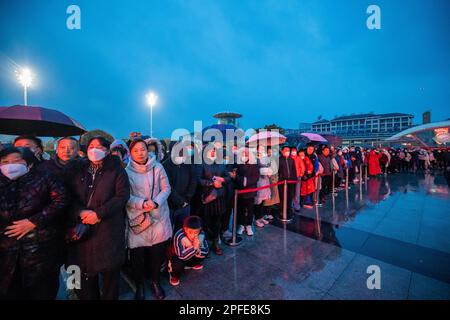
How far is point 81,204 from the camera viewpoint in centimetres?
212

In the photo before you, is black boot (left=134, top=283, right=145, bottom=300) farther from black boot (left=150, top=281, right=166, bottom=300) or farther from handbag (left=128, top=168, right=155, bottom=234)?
handbag (left=128, top=168, right=155, bottom=234)

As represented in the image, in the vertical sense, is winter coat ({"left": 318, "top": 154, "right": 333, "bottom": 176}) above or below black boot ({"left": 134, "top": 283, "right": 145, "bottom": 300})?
above

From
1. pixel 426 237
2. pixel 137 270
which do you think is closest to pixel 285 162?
pixel 426 237

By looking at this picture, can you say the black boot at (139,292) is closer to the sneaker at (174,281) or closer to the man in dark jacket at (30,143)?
the sneaker at (174,281)

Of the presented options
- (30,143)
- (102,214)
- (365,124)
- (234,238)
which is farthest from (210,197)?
(365,124)

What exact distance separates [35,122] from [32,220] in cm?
322

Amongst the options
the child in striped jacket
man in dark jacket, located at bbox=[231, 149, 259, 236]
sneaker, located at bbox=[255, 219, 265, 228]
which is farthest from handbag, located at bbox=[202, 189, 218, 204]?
sneaker, located at bbox=[255, 219, 265, 228]

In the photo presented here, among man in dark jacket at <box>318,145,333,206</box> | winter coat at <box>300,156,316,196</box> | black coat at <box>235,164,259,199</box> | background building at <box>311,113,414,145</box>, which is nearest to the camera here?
black coat at <box>235,164,259,199</box>

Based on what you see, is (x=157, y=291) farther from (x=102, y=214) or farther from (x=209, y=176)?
(x=209, y=176)

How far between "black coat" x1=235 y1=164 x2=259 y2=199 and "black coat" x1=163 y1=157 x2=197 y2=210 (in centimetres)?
133

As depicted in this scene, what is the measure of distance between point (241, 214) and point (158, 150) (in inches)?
92.6

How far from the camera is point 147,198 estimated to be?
8.21 feet

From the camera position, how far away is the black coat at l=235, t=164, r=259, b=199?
4.30m
